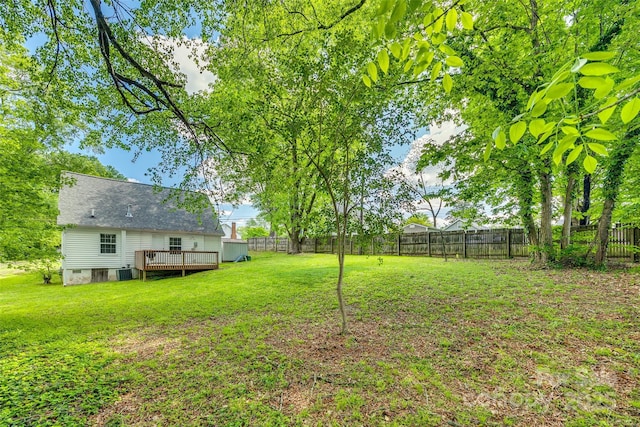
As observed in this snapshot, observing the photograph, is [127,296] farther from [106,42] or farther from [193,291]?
[106,42]

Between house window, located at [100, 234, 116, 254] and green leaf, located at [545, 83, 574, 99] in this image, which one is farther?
house window, located at [100, 234, 116, 254]

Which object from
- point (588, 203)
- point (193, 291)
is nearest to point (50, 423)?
point (193, 291)

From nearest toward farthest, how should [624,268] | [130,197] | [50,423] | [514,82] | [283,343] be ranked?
[50,423], [283,343], [514,82], [624,268], [130,197]

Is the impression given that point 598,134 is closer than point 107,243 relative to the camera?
Yes

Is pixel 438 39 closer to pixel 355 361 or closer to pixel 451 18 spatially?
pixel 451 18

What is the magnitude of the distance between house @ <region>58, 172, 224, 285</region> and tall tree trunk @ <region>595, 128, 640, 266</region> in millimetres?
14283

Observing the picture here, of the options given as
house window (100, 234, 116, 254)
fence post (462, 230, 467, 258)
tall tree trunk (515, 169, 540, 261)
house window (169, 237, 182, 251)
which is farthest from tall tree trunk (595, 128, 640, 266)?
house window (100, 234, 116, 254)

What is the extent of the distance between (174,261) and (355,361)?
1319 centimetres

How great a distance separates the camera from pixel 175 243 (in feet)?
54.2

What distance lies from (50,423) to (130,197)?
16.3m

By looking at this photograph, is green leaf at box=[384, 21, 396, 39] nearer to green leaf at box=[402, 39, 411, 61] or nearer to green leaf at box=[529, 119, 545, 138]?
green leaf at box=[402, 39, 411, 61]

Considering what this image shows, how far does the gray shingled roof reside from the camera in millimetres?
13688

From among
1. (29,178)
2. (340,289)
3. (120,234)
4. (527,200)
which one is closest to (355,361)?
(340,289)

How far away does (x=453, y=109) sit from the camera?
30.2ft
